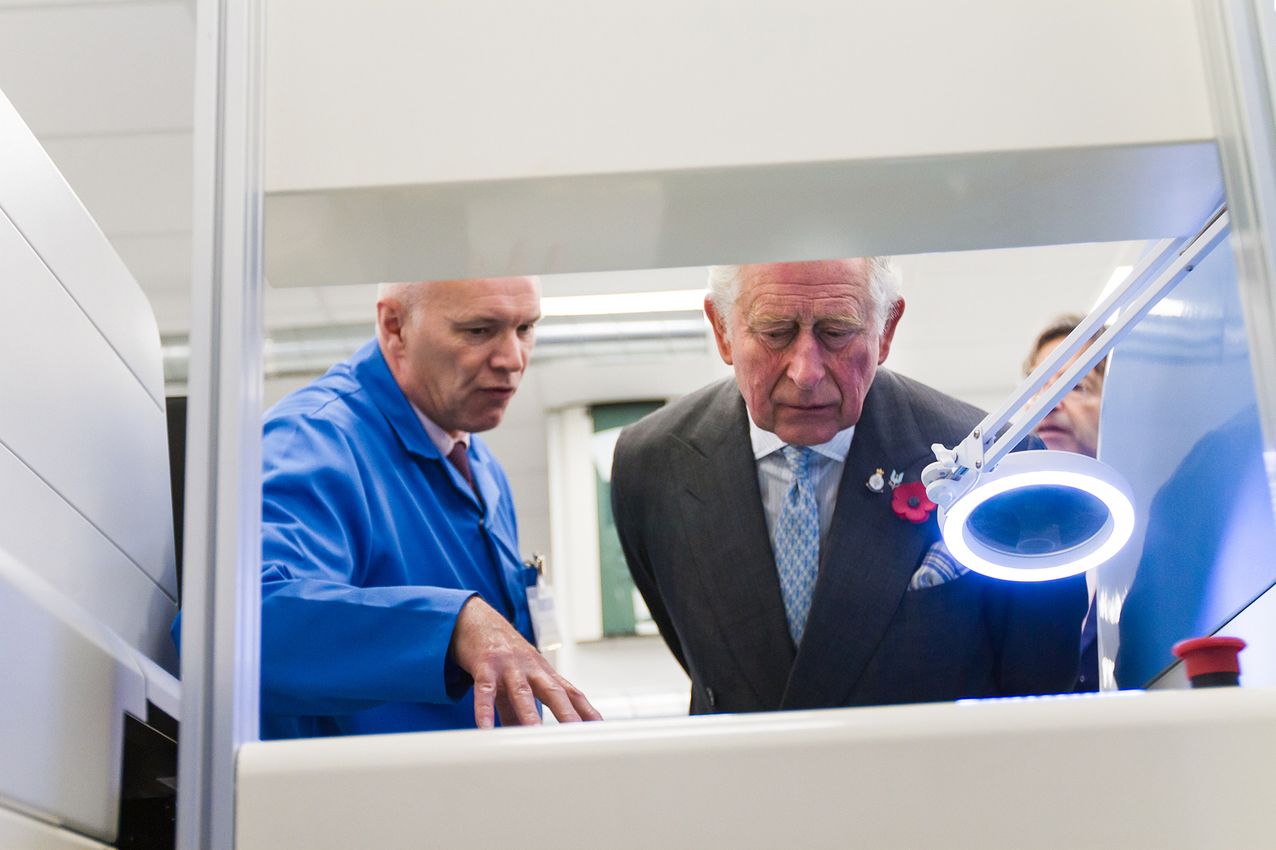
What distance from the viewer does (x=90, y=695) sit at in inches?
35.4

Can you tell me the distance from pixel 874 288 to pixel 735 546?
1.29 feet

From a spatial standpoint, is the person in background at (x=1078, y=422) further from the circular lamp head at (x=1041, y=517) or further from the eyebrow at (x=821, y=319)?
the circular lamp head at (x=1041, y=517)

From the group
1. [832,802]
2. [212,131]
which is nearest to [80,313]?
[212,131]

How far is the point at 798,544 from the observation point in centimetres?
187

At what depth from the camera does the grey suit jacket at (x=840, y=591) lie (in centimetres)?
172

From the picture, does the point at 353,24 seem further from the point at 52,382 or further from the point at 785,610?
the point at 785,610

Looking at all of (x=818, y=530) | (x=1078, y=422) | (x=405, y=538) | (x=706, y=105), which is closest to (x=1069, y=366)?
(x=706, y=105)

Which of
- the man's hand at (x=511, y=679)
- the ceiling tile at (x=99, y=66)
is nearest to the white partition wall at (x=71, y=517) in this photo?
the man's hand at (x=511, y=679)

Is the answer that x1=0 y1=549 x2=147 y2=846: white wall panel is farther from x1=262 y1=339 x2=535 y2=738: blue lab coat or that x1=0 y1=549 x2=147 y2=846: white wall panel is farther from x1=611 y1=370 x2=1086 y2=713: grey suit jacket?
x1=611 y1=370 x2=1086 y2=713: grey suit jacket

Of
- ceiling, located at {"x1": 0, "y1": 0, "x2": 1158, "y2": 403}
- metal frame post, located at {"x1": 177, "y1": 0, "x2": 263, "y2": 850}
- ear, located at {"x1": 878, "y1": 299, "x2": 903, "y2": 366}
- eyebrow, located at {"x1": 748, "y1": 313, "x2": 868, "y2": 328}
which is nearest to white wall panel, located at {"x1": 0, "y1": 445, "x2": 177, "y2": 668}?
metal frame post, located at {"x1": 177, "y1": 0, "x2": 263, "y2": 850}

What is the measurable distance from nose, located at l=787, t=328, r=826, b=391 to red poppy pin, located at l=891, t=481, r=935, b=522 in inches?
7.0

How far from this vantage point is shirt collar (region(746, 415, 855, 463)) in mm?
1885

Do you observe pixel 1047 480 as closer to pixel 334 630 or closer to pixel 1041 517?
pixel 1041 517

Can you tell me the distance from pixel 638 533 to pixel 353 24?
1.17 metres
